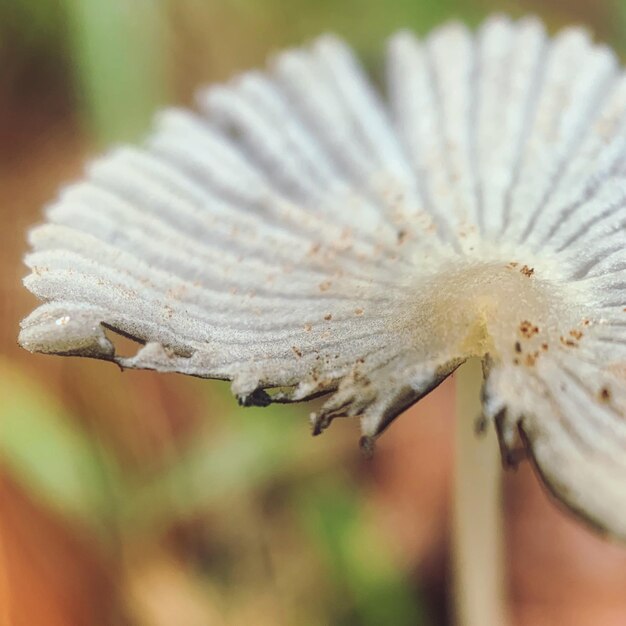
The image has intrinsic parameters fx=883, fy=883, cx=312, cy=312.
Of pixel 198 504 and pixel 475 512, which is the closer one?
pixel 475 512

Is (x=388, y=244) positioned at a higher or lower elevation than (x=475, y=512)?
higher

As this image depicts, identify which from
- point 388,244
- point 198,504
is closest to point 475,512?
point 388,244

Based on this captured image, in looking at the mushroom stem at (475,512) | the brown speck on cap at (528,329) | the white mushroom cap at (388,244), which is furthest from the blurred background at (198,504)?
the brown speck on cap at (528,329)

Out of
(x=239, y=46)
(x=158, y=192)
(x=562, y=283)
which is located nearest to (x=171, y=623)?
(x=158, y=192)

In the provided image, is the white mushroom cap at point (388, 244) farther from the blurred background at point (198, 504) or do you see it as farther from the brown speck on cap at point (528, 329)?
the blurred background at point (198, 504)

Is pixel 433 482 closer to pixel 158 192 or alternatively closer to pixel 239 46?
pixel 158 192

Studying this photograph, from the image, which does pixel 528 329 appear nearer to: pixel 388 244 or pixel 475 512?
pixel 388 244
